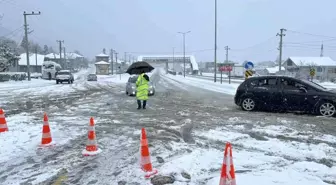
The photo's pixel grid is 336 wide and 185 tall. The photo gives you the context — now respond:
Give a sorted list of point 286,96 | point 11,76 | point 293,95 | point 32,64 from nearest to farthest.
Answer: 1. point 293,95
2. point 286,96
3. point 11,76
4. point 32,64

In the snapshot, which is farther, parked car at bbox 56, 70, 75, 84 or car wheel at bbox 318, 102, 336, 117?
parked car at bbox 56, 70, 75, 84

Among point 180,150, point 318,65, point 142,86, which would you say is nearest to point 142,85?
point 142,86

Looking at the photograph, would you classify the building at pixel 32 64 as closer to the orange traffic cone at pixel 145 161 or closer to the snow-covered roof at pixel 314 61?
the snow-covered roof at pixel 314 61

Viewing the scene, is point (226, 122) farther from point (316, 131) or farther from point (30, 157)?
point (30, 157)

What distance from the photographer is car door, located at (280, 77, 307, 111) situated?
12250 mm

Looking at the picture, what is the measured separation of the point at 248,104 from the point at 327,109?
9.77ft

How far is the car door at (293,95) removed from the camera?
40.2ft

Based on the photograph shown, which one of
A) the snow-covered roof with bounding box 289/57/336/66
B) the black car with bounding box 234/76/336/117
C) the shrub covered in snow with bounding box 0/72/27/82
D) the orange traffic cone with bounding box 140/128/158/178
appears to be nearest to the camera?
the orange traffic cone with bounding box 140/128/158/178

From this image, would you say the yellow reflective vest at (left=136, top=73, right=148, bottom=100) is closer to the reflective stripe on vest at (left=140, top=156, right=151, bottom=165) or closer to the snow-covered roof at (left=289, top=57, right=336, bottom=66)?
the reflective stripe on vest at (left=140, top=156, right=151, bottom=165)

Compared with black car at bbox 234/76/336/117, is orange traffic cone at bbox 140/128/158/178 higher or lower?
lower

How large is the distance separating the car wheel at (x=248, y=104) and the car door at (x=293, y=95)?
4.33 feet

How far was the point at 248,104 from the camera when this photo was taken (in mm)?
13586

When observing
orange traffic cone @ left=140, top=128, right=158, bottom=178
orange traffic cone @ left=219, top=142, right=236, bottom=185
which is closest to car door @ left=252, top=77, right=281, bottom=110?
orange traffic cone @ left=140, top=128, right=158, bottom=178

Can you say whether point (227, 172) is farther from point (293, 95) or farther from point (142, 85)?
point (142, 85)
